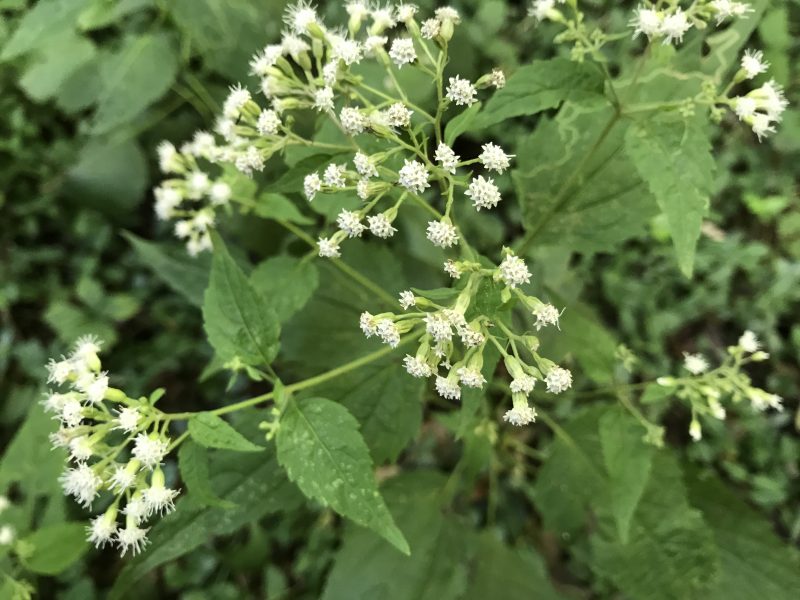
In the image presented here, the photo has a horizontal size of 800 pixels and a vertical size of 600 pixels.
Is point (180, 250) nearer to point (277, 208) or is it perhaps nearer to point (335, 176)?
point (277, 208)

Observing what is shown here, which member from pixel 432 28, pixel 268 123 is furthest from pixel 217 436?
pixel 432 28

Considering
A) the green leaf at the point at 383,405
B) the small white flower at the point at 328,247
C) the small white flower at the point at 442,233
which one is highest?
the small white flower at the point at 328,247

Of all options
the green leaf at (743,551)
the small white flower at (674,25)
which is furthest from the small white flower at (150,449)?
the green leaf at (743,551)

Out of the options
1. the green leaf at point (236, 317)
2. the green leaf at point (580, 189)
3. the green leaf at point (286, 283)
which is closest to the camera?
the green leaf at point (236, 317)

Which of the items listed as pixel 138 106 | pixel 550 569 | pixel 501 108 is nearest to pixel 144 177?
pixel 138 106

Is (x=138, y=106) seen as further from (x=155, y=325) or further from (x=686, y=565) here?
(x=686, y=565)

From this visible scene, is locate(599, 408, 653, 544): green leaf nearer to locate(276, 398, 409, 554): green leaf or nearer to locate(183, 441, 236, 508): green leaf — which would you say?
locate(276, 398, 409, 554): green leaf

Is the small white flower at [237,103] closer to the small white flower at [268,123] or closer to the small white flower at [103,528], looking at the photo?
the small white flower at [268,123]
